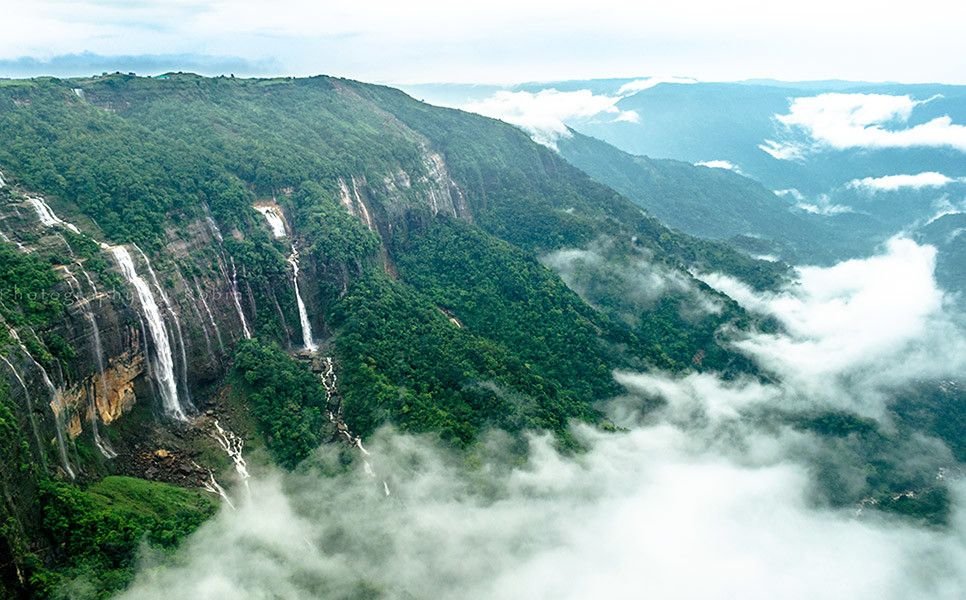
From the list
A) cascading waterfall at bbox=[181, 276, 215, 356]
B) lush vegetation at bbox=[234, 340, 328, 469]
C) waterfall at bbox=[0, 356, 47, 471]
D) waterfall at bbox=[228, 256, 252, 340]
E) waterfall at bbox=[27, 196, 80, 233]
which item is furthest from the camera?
waterfall at bbox=[228, 256, 252, 340]

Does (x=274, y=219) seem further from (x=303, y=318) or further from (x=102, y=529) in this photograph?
(x=102, y=529)

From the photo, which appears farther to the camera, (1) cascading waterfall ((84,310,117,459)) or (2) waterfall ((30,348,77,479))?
(1) cascading waterfall ((84,310,117,459))

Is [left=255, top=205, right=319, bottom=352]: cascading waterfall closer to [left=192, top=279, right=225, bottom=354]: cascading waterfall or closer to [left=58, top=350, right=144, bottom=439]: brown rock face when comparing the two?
[left=192, top=279, right=225, bottom=354]: cascading waterfall

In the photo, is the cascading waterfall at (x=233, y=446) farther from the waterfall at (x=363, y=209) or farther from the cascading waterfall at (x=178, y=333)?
the waterfall at (x=363, y=209)

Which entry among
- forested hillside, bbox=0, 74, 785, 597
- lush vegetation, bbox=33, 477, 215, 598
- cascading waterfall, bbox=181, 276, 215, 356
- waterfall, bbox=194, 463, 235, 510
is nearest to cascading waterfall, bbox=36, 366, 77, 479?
forested hillside, bbox=0, 74, 785, 597

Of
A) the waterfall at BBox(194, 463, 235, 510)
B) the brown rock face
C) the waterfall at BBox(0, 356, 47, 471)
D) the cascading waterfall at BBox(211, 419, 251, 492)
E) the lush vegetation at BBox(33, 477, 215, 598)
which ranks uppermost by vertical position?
the waterfall at BBox(0, 356, 47, 471)

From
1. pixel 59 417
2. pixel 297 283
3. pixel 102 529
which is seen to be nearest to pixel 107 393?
pixel 59 417
